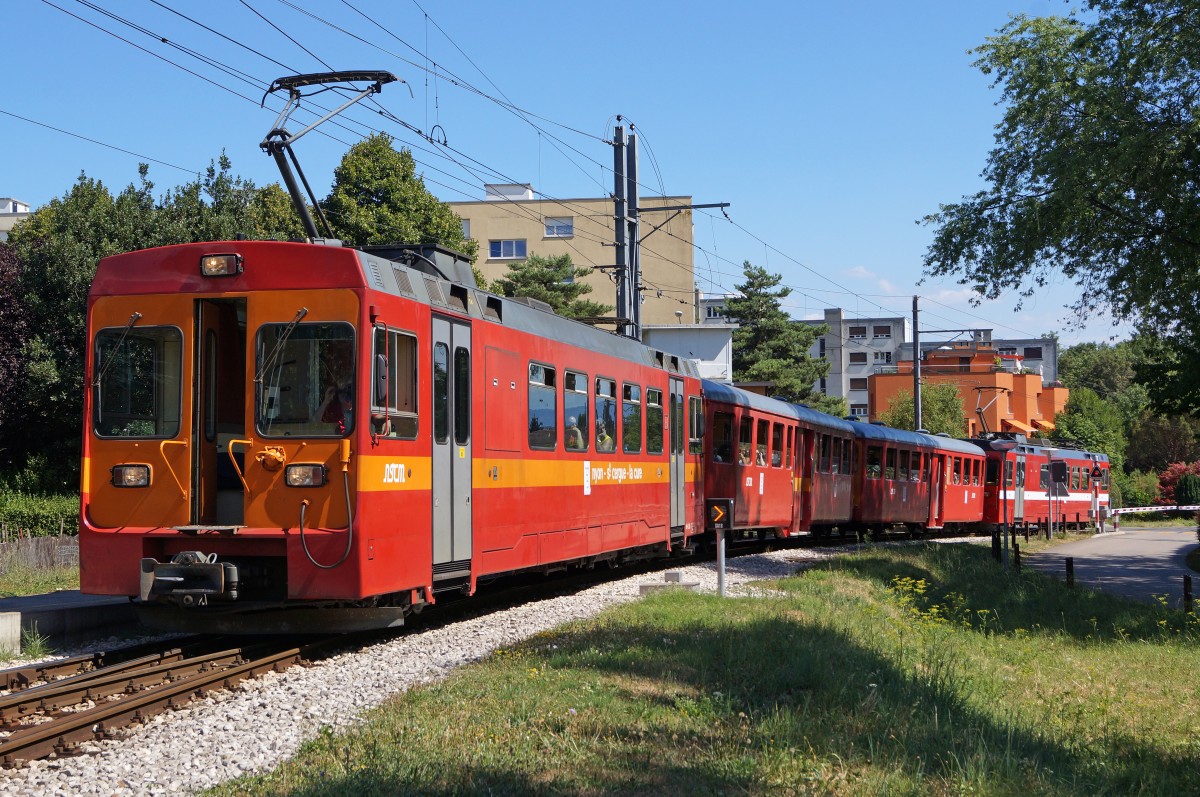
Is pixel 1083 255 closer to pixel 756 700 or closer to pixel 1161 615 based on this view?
pixel 1161 615

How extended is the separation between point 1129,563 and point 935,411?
24235 millimetres

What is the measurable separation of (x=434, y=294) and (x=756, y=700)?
497 centimetres

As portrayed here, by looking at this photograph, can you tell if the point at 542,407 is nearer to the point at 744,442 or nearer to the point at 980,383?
the point at 744,442

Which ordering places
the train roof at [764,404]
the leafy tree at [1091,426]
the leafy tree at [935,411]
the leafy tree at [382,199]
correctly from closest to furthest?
1. the train roof at [764,404]
2. the leafy tree at [382,199]
3. the leafy tree at [935,411]
4. the leafy tree at [1091,426]

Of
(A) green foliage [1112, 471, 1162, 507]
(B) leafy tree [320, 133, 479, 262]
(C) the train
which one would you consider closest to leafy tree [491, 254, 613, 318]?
(B) leafy tree [320, 133, 479, 262]

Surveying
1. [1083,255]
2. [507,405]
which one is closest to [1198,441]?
[1083,255]

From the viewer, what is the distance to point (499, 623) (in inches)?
479

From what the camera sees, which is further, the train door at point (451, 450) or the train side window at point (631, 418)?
the train side window at point (631, 418)

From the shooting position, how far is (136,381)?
10.2 meters

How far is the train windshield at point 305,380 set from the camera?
9719mm

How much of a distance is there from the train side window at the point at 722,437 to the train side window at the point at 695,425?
0.80 meters

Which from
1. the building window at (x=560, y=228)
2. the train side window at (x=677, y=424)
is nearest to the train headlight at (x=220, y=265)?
the train side window at (x=677, y=424)

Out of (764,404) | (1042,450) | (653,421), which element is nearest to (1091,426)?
(1042,450)

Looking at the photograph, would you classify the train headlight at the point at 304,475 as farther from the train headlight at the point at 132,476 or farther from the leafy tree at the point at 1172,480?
the leafy tree at the point at 1172,480
